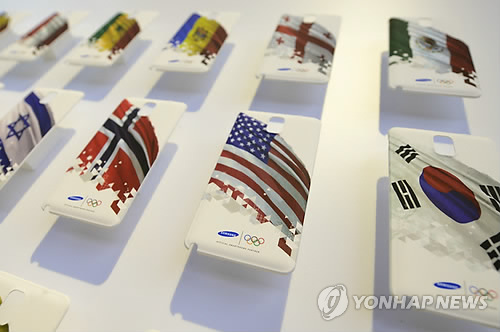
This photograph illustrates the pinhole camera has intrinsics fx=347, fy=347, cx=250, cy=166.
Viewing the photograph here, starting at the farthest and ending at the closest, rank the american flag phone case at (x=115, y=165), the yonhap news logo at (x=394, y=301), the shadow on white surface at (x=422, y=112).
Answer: the shadow on white surface at (x=422, y=112) → the american flag phone case at (x=115, y=165) → the yonhap news logo at (x=394, y=301)

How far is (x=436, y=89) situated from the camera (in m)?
1.58

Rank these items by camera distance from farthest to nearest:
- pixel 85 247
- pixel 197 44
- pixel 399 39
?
pixel 197 44
pixel 399 39
pixel 85 247

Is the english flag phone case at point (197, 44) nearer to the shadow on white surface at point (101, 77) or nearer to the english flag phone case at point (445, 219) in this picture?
the shadow on white surface at point (101, 77)

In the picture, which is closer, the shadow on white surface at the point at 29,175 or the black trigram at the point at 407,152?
the black trigram at the point at 407,152

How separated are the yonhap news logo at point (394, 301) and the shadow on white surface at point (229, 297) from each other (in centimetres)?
15

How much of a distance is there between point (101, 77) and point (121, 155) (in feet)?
3.25

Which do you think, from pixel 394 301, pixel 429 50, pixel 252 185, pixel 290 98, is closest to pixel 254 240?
pixel 252 185

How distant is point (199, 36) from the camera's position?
207 centimetres

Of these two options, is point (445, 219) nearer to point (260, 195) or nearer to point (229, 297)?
point (260, 195)

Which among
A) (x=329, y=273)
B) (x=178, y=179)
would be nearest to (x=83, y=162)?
(x=178, y=179)

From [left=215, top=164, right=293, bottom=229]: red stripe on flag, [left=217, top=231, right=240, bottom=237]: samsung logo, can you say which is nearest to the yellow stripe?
[left=215, top=164, right=293, bottom=229]: red stripe on flag

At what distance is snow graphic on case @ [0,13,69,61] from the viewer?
2.18 meters

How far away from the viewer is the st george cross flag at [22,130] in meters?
1.53

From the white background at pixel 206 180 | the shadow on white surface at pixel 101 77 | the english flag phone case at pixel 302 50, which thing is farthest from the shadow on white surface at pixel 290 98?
the shadow on white surface at pixel 101 77
